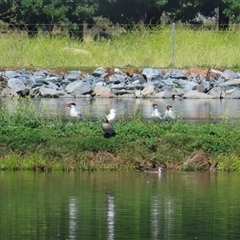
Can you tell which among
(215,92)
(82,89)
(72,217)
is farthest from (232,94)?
(72,217)

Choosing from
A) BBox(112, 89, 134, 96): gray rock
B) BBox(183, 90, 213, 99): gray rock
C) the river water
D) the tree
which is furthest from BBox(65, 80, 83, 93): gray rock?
the river water

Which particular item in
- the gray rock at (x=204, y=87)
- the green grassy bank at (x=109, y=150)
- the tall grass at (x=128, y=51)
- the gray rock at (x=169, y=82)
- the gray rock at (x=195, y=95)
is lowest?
the green grassy bank at (x=109, y=150)

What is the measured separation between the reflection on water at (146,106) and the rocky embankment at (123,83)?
123 cm

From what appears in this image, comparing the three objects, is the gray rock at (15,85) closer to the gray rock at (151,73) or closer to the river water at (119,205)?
the gray rock at (151,73)

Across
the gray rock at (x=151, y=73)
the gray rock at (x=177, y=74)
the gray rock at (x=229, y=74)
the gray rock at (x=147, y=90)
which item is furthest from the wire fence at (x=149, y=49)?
the gray rock at (x=147, y=90)

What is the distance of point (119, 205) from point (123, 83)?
77.0 ft

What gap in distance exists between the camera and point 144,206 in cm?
1306

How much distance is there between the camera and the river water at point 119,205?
11.4 meters

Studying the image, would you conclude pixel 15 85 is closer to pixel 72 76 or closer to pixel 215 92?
pixel 72 76

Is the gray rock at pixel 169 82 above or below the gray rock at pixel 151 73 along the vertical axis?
below

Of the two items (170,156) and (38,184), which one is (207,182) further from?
(38,184)

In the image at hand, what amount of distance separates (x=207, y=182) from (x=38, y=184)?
2.47 m

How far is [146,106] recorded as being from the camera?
97.4 ft

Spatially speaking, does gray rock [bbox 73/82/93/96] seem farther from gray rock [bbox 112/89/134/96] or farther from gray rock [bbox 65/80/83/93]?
gray rock [bbox 112/89/134/96]
